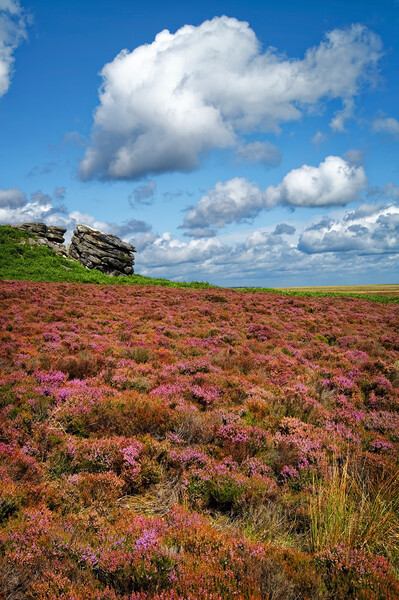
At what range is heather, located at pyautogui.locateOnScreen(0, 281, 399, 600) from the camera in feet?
11.1

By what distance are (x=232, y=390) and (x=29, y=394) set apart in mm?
5087

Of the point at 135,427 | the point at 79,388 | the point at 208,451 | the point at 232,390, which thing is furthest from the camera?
the point at 232,390

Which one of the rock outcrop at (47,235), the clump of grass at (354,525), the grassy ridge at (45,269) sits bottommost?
the clump of grass at (354,525)

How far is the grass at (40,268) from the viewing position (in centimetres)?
3291

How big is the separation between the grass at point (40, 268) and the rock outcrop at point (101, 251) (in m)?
4.82

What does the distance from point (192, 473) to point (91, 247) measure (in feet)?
150

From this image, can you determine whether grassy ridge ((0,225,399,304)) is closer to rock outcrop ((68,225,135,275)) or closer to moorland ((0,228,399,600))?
rock outcrop ((68,225,135,275))

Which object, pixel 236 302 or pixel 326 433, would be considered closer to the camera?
pixel 326 433

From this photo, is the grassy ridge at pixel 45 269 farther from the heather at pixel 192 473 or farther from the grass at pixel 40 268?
the heather at pixel 192 473

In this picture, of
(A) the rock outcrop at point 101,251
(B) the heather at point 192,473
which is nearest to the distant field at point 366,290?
(A) the rock outcrop at point 101,251

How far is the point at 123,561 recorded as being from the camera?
344cm

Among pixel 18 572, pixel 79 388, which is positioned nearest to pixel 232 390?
pixel 79 388

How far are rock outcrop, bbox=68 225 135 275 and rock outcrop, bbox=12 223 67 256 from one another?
6.70ft

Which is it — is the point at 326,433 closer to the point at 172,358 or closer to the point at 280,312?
the point at 172,358
